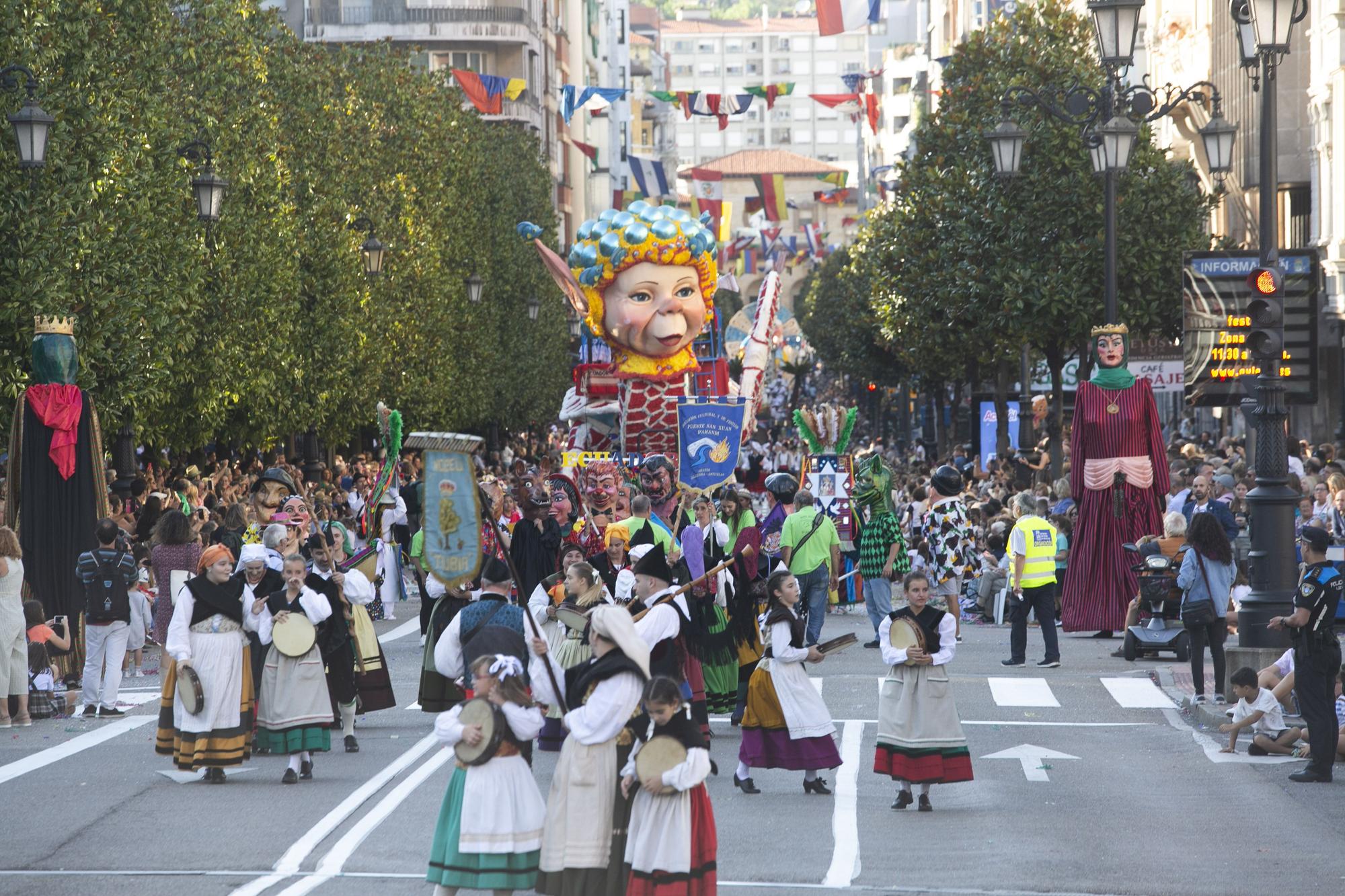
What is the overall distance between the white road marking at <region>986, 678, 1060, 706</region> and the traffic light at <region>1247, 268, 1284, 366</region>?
3356 mm

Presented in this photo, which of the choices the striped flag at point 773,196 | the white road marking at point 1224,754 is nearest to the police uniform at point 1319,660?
the white road marking at point 1224,754

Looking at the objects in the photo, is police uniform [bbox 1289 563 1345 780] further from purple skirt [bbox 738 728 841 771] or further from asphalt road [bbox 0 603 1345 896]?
purple skirt [bbox 738 728 841 771]

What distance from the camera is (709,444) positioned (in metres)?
20.8

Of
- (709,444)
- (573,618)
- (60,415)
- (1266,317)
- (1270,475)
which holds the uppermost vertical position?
(1266,317)

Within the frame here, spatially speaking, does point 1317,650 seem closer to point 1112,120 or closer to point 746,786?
point 746,786

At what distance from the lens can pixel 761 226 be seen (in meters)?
143

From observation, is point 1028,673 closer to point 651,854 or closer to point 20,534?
point 20,534

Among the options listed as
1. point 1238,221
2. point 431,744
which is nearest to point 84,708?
point 431,744

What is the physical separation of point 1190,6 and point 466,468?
41573 mm

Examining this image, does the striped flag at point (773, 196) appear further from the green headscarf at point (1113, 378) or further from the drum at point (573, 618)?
the drum at point (573, 618)

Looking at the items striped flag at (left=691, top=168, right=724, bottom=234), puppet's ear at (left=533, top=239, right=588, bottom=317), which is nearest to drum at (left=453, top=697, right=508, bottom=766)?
puppet's ear at (left=533, top=239, right=588, bottom=317)

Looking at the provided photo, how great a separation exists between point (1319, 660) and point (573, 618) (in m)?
5.01

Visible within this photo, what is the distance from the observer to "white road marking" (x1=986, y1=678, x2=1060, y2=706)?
Answer: 1673cm

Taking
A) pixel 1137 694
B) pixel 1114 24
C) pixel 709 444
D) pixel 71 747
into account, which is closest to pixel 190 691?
pixel 71 747
